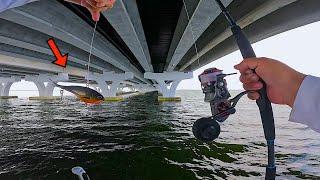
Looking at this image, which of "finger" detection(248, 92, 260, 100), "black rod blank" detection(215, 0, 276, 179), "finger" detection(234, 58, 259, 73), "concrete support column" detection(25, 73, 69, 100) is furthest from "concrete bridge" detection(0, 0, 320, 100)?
"concrete support column" detection(25, 73, 69, 100)

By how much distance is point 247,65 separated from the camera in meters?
2.13

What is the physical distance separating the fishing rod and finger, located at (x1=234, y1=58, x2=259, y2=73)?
0.18m

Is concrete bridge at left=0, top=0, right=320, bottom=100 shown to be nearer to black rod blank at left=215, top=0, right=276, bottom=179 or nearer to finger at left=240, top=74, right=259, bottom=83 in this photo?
black rod blank at left=215, top=0, right=276, bottom=179

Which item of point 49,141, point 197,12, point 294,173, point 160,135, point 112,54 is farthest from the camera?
point 112,54

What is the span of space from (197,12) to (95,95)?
7.21 metres

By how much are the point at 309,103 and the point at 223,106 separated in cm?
114

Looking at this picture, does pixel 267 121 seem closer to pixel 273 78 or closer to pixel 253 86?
pixel 253 86

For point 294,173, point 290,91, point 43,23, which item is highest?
point 43,23

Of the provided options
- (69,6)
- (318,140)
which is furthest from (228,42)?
(69,6)

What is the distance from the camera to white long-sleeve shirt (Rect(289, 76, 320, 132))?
1.71 m

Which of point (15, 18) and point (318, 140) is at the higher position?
point (15, 18)

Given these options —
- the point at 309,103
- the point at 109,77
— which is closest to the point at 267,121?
the point at 309,103

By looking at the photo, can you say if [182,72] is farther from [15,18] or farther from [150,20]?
[15,18]

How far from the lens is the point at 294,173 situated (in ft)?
40.4
